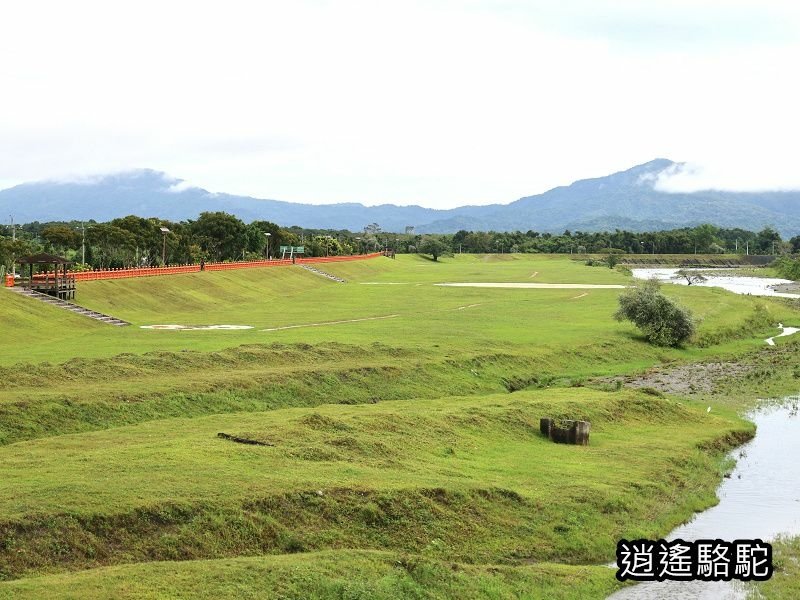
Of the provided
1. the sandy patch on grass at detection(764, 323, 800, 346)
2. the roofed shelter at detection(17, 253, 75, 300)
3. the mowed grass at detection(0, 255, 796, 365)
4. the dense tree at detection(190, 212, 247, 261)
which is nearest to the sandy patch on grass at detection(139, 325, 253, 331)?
the mowed grass at detection(0, 255, 796, 365)

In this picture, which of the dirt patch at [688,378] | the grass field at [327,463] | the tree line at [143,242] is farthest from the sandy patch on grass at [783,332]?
the tree line at [143,242]

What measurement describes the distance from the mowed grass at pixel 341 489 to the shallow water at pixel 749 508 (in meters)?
0.84

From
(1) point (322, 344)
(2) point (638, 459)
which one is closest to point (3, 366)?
(1) point (322, 344)

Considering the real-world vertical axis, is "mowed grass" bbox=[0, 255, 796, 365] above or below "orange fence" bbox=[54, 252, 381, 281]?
below

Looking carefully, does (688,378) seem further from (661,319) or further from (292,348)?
(292,348)

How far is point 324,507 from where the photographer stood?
25203mm

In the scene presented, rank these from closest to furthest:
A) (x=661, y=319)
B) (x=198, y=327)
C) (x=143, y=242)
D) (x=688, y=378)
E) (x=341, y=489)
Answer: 1. (x=341, y=489)
2. (x=688, y=378)
3. (x=198, y=327)
4. (x=661, y=319)
5. (x=143, y=242)

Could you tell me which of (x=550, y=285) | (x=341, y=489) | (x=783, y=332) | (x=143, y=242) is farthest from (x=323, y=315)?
(x=550, y=285)

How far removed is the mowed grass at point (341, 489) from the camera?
74.1 ft

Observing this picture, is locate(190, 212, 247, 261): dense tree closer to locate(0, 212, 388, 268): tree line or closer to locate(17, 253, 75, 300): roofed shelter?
locate(0, 212, 388, 268): tree line

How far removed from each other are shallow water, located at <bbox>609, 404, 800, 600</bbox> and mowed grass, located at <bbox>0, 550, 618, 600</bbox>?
1.81 meters

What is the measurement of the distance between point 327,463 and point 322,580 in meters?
8.89

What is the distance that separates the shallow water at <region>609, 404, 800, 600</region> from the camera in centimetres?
2395

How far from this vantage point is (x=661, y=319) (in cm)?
7369
